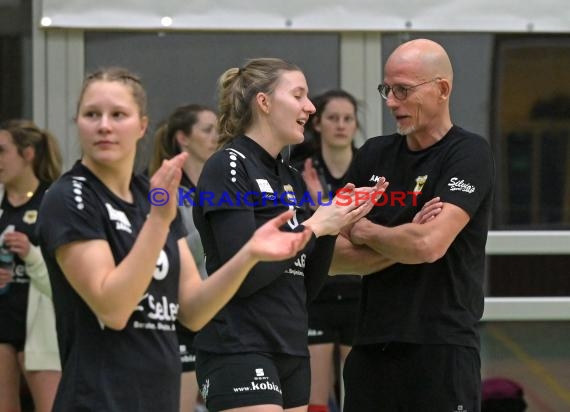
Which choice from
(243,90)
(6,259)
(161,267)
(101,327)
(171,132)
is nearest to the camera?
(101,327)

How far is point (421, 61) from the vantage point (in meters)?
4.52

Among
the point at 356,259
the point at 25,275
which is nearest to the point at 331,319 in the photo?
the point at 25,275

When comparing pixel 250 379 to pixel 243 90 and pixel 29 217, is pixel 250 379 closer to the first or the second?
pixel 243 90

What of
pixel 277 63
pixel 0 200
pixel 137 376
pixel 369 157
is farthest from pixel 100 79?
pixel 0 200

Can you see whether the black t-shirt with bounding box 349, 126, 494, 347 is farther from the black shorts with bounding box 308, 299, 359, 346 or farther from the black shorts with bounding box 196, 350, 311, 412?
the black shorts with bounding box 308, 299, 359, 346

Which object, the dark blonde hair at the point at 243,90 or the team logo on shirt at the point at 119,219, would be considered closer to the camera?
the team logo on shirt at the point at 119,219

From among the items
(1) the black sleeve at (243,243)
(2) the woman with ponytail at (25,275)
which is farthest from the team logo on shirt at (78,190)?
(2) the woman with ponytail at (25,275)

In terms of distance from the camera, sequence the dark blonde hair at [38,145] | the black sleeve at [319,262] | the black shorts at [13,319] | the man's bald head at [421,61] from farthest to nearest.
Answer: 1. the dark blonde hair at [38,145]
2. the black shorts at [13,319]
3. the man's bald head at [421,61]
4. the black sleeve at [319,262]

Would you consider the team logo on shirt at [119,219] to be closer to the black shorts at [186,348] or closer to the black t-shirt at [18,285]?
the black shorts at [186,348]

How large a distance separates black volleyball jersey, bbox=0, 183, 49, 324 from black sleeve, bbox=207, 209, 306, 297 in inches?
94.2

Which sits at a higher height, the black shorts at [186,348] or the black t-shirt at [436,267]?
the black t-shirt at [436,267]

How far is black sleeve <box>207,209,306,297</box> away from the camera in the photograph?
155 inches

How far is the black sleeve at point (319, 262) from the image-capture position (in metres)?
4.24

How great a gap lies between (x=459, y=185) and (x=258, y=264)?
2.96 ft
